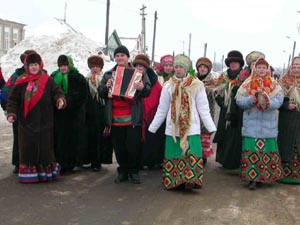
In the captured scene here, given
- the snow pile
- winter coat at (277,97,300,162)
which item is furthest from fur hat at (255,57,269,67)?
the snow pile

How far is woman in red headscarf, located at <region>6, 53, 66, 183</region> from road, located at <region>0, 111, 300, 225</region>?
0.75ft

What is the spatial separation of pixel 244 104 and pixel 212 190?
1.17 metres

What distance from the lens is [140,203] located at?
4.97 meters

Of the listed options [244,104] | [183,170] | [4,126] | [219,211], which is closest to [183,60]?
[244,104]

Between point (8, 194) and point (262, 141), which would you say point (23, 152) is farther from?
point (262, 141)

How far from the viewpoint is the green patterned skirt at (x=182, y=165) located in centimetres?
535

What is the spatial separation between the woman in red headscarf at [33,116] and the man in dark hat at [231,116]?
91.9 inches

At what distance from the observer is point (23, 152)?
5.61 metres

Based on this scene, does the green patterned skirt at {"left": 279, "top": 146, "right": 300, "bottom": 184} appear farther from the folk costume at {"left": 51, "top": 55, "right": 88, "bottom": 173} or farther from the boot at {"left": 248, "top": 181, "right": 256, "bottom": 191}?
the folk costume at {"left": 51, "top": 55, "right": 88, "bottom": 173}

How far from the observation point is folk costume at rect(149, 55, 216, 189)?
5363mm

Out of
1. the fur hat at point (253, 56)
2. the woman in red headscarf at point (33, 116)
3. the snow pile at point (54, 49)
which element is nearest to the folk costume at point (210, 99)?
the fur hat at point (253, 56)

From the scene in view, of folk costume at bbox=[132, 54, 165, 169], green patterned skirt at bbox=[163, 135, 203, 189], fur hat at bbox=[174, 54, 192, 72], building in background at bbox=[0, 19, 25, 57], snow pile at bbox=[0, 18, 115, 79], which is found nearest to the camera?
green patterned skirt at bbox=[163, 135, 203, 189]

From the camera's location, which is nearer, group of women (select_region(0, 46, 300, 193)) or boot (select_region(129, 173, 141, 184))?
group of women (select_region(0, 46, 300, 193))

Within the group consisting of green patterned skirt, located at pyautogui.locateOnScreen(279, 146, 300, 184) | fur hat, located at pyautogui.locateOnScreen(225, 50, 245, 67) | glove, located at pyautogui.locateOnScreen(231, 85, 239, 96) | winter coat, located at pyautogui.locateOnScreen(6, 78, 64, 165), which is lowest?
green patterned skirt, located at pyautogui.locateOnScreen(279, 146, 300, 184)
